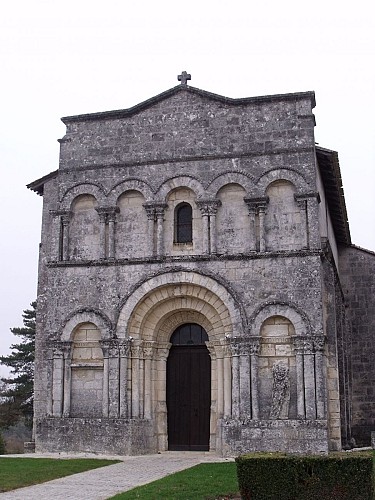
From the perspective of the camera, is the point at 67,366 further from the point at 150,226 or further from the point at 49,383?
the point at 150,226

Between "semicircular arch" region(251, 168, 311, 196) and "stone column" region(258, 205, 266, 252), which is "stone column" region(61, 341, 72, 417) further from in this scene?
"semicircular arch" region(251, 168, 311, 196)

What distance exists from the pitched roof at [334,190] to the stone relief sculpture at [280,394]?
646cm

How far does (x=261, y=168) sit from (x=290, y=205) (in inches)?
51.8

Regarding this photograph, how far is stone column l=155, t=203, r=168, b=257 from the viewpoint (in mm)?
19188

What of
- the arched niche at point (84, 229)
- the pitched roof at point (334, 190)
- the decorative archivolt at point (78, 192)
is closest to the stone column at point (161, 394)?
the arched niche at point (84, 229)

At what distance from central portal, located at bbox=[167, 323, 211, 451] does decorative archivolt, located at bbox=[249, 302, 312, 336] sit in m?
2.01

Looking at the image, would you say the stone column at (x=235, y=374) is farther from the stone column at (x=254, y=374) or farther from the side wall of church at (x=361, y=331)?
the side wall of church at (x=361, y=331)

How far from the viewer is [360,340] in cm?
2484

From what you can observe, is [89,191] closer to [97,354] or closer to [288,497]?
[97,354]

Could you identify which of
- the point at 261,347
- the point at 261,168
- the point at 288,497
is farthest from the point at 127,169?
the point at 288,497

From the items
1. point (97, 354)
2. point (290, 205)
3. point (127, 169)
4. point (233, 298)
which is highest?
point (127, 169)

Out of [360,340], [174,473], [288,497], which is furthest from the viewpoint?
[360,340]

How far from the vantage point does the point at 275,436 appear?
1716cm

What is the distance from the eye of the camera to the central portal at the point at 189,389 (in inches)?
Result: 749
